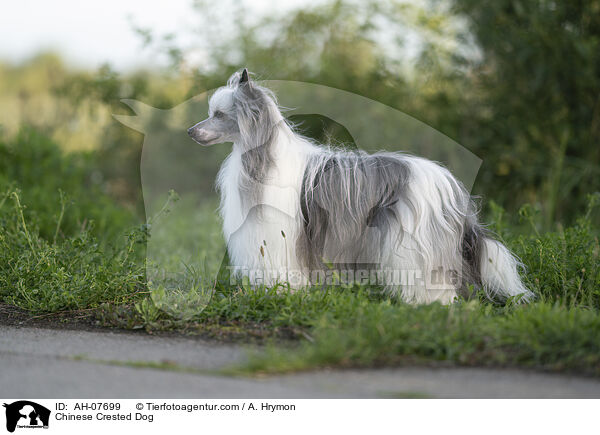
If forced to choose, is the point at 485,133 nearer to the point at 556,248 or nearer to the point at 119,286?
the point at 556,248

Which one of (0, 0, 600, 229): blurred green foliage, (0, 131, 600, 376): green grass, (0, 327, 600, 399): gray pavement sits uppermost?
(0, 0, 600, 229): blurred green foliage

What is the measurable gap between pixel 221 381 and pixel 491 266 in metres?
2.41

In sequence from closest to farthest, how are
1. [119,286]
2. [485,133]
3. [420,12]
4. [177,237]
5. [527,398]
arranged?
[527,398], [119,286], [177,237], [485,133], [420,12]

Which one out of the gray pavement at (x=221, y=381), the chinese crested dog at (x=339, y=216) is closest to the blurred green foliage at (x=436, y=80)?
the chinese crested dog at (x=339, y=216)

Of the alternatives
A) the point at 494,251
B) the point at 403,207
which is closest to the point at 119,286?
the point at 403,207

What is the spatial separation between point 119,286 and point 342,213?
1.74 metres

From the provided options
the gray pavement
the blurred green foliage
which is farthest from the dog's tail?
the blurred green foliage

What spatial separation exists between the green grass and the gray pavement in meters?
0.13

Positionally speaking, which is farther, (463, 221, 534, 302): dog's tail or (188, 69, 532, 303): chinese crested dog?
(463, 221, 534, 302): dog's tail

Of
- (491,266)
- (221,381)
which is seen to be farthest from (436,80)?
(221,381)

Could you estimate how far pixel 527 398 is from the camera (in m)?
3.03

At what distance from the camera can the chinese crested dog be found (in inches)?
181
